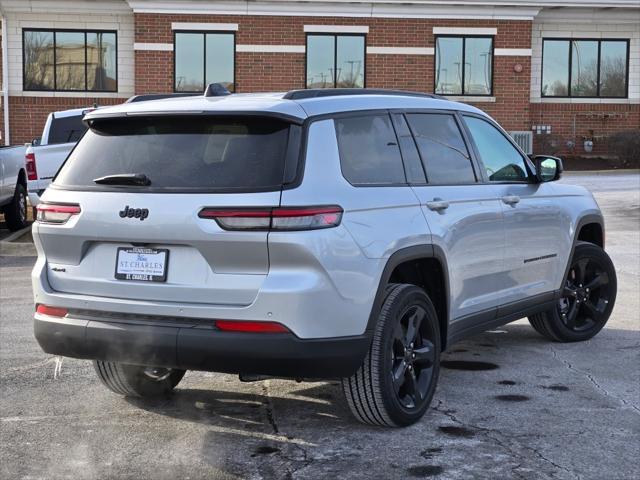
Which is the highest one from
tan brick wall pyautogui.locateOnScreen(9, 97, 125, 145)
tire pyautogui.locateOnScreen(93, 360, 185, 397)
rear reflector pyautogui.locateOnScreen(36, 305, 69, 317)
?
tan brick wall pyautogui.locateOnScreen(9, 97, 125, 145)

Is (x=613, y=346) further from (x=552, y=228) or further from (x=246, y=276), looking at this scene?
(x=246, y=276)

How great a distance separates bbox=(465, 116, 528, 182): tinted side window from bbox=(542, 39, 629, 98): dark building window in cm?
2345

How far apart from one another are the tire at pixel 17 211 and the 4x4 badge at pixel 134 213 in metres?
11.7

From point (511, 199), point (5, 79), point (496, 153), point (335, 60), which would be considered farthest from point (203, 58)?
point (511, 199)

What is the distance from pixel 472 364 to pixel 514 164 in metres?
1.43

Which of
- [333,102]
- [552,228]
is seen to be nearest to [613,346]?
[552,228]

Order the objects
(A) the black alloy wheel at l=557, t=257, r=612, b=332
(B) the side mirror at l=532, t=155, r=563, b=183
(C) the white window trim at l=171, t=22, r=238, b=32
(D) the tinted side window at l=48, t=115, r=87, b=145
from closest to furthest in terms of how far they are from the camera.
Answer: (B) the side mirror at l=532, t=155, r=563, b=183 < (A) the black alloy wheel at l=557, t=257, r=612, b=332 < (D) the tinted side window at l=48, t=115, r=87, b=145 < (C) the white window trim at l=171, t=22, r=238, b=32

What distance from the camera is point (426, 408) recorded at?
213 inches

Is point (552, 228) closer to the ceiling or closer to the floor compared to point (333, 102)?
closer to the floor

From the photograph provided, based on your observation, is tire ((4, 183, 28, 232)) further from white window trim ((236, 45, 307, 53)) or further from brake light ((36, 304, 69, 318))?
white window trim ((236, 45, 307, 53))

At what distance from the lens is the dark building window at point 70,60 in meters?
27.4

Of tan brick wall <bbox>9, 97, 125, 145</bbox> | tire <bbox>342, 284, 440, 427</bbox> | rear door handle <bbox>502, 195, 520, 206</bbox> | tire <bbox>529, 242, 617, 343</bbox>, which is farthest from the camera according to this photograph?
tan brick wall <bbox>9, 97, 125, 145</bbox>

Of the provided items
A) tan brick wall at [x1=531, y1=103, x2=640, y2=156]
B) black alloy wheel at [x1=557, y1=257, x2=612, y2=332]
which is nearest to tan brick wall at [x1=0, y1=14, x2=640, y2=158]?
tan brick wall at [x1=531, y1=103, x2=640, y2=156]

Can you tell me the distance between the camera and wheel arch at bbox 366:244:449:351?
17.0 ft
